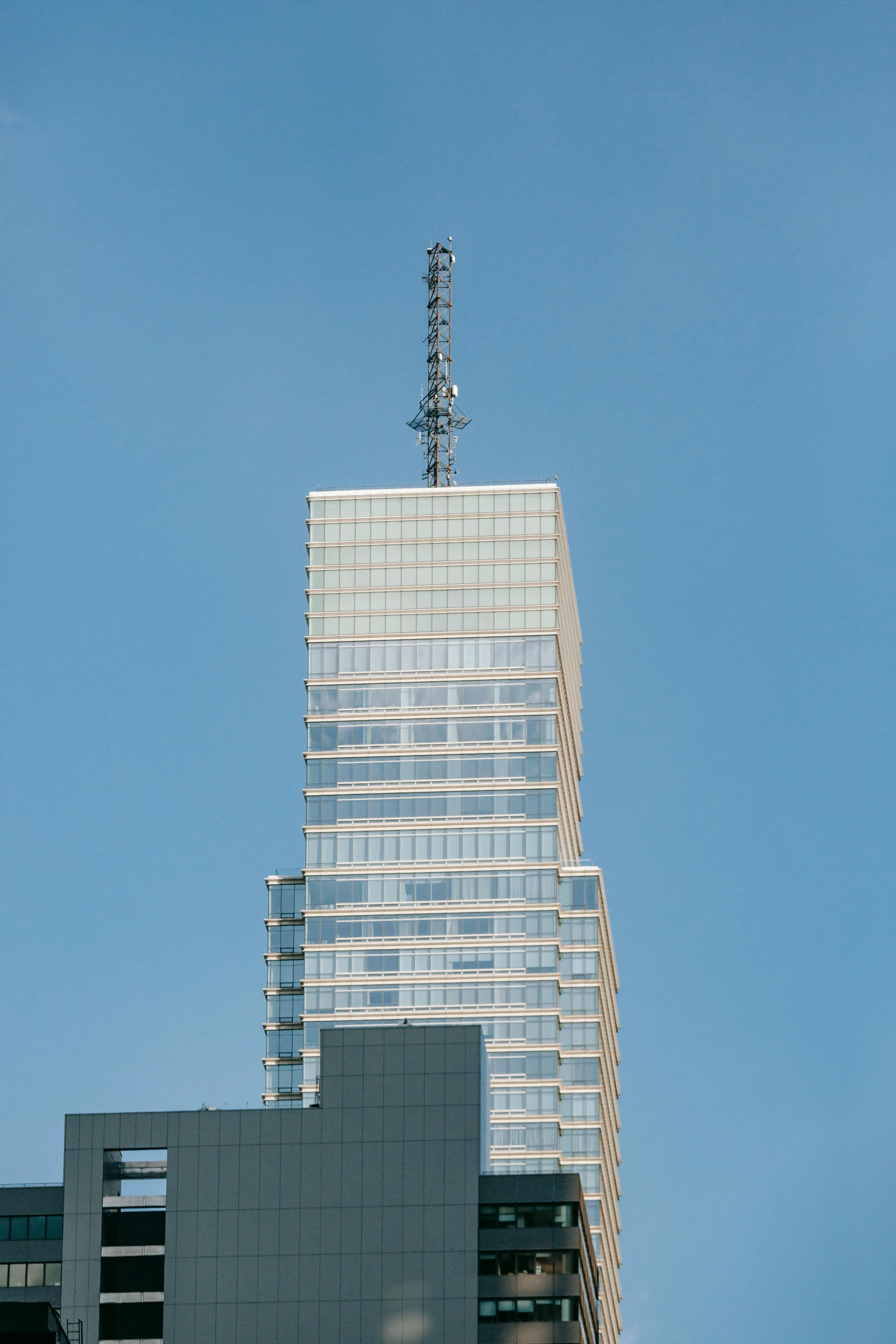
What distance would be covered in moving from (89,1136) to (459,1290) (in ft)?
88.7

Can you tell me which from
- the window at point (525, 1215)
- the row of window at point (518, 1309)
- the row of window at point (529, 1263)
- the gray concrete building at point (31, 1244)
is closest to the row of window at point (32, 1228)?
the gray concrete building at point (31, 1244)

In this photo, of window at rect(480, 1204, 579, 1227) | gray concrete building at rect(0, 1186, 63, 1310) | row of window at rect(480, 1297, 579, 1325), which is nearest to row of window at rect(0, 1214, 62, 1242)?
gray concrete building at rect(0, 1186, 63, 1310)

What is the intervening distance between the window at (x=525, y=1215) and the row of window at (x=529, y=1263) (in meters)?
1.84

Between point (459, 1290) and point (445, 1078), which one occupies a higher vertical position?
point (445, 1078)

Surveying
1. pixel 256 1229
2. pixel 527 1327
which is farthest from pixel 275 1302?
pixel 527 1327

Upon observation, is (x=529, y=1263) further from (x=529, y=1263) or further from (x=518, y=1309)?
(x=518, y=1309)

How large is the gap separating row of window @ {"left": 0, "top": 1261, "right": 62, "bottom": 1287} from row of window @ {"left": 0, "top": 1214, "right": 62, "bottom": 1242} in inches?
65.3

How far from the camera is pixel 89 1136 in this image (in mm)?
193875

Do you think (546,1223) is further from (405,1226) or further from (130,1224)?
(130,1224)

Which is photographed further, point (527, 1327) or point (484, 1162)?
point (484, 1162)

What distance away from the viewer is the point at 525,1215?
18938 cm

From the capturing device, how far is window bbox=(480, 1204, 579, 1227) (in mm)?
188000

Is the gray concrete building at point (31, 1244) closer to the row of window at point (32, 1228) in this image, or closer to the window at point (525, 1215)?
the row of window at point (32, 1228)

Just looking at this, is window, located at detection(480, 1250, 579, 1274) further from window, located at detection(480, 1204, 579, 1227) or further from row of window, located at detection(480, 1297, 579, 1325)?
window, located at detection(480, 1204, 579, 1227)
